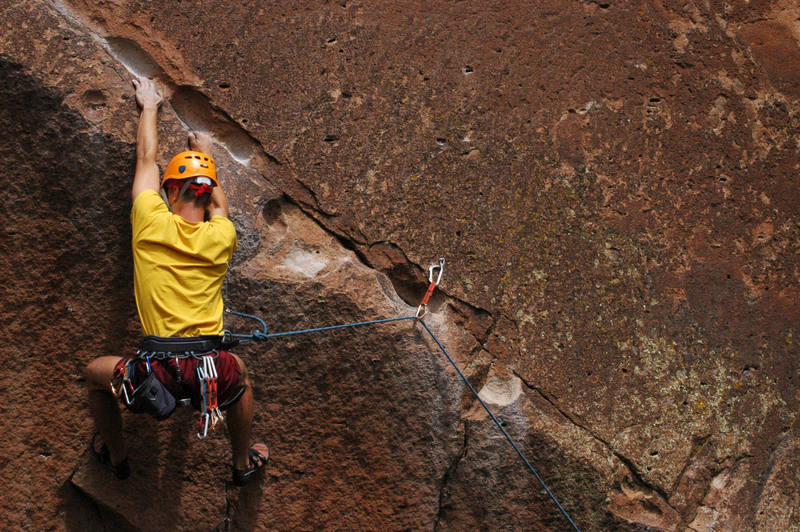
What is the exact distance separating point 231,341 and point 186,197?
24.0 inches

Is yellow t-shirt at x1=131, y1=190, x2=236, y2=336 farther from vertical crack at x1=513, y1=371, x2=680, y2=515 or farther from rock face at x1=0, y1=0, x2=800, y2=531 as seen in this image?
vertical crack at x1=513, y1=371, x2=680, y2=515

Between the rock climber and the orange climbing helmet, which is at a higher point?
the orange climbing helmet

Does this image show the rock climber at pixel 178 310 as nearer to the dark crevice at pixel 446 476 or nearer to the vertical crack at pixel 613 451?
the dark crevice at pixel 446 476

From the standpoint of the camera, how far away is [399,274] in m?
3.52

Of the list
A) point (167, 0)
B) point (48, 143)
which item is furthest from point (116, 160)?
point (167, 0)

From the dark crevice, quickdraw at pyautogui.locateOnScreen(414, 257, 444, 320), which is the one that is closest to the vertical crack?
the dark crevice

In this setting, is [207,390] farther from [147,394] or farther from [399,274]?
[399,274]

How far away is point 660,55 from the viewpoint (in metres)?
3.73

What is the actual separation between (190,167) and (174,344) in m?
0.71

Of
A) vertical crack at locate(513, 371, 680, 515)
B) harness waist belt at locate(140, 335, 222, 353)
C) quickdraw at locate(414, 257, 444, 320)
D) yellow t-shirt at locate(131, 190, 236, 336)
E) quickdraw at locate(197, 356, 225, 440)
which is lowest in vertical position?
vertical crack at locate(513, 371, 680, 515)

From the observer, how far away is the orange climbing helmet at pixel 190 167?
317cm

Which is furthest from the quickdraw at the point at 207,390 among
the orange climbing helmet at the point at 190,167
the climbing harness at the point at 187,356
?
the orange climbing helmet at the point at 190,167

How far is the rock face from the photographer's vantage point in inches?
135

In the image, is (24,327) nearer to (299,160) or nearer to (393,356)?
(299,160)
